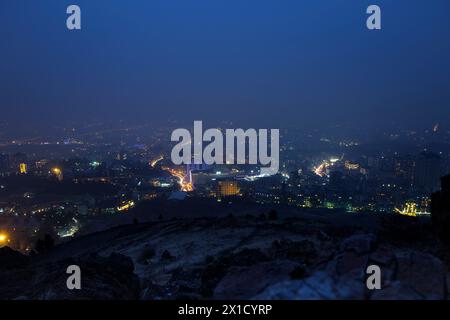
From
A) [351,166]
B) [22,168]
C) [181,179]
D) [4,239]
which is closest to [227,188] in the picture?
[181,179]

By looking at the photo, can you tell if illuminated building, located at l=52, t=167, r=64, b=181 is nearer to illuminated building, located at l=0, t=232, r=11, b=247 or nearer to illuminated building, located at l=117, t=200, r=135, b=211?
illuminated building, located at l=117, t=200, r=135, b=211

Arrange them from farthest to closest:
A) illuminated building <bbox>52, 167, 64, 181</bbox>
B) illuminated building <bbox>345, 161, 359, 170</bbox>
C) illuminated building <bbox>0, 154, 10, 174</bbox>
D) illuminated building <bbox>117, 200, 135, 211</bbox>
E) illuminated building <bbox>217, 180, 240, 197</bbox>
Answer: illuminated building <bbox>0, 154, 10, 174</bbox> → illuminated building <bbox>345, 161, 359, 170</bbox> → illuminated building <bbox>52, 167, 64, 181</bbox> → illuminated building <bbox>217, 180, 240, 197</bbox> → illuminated building <bbox>117, 200, 135, 211</bbox>

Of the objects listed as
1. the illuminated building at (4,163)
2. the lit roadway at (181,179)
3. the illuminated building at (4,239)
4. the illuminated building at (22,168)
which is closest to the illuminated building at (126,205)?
the lit roadway at (181,179)

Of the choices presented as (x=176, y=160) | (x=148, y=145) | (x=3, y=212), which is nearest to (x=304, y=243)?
(x=3, y=212)

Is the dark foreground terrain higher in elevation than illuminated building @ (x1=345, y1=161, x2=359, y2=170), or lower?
lower

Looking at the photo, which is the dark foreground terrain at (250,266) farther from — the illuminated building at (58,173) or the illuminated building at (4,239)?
→ the illuminated building at (58,173)

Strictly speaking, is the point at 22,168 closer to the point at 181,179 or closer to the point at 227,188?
the point at 181,179

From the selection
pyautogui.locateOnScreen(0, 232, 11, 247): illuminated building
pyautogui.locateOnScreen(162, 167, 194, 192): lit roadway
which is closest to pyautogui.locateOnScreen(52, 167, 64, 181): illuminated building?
pyautogui.locateOnScreen(162, 167, 194, 192): lit roadway
